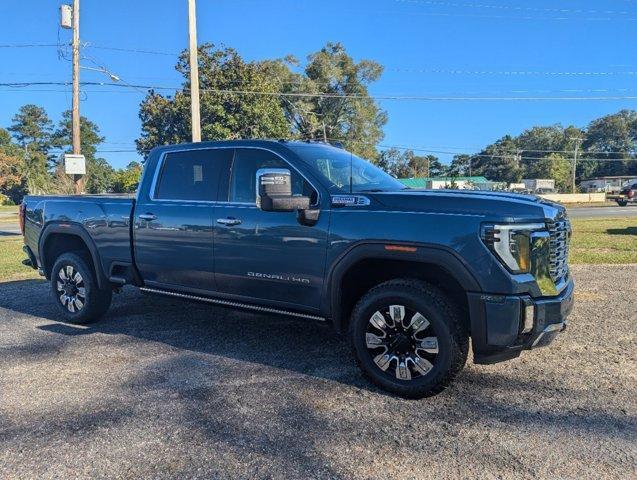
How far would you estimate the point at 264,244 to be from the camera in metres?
4.48

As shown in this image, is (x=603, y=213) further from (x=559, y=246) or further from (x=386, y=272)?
(x=386, y=272)

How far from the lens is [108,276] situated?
5766 mm

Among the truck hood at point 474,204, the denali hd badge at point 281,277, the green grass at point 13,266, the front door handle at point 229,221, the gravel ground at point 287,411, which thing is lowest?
the gravel ground at point 287,411

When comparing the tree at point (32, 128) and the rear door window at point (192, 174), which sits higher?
the tree at point (32, 128)

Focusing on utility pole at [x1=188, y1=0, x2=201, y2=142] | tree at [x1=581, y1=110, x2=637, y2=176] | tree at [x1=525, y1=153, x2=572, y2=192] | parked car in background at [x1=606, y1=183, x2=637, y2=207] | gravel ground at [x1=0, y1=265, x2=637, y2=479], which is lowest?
gravel ground at [x1=0, y1=265, x2=637, y2=479]

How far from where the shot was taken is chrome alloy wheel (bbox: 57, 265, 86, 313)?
5.98 metres

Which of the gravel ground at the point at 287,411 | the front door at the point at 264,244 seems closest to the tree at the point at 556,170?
the gravel ground at the point at 287,411

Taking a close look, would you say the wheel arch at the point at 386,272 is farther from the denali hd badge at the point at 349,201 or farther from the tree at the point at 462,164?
the tree at the point at 462,164

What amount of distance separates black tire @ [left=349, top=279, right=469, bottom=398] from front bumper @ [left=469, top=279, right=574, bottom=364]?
6.3 inches

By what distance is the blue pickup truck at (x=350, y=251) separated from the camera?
355 centimetres

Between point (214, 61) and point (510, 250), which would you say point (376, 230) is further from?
point (214, 61)

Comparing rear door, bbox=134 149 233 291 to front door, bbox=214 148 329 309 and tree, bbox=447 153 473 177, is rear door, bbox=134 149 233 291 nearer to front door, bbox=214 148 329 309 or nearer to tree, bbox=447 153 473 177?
front door, bbox=214 148 329 309

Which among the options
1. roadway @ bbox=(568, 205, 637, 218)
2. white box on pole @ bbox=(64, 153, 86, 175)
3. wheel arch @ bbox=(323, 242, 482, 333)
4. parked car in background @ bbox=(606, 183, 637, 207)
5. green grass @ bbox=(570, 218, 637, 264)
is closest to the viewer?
wheel arch @ bbox=(323, 242, 482, 333)

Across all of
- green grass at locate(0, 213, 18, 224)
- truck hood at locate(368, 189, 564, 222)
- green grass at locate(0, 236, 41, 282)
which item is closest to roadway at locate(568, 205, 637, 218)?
green grass at locate(0, 236, 41, 282)
